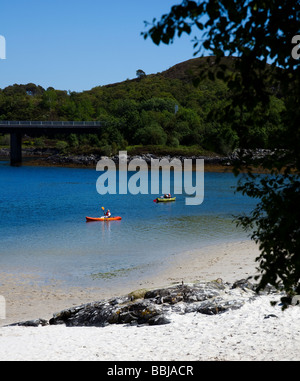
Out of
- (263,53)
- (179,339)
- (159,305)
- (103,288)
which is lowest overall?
(103,288)

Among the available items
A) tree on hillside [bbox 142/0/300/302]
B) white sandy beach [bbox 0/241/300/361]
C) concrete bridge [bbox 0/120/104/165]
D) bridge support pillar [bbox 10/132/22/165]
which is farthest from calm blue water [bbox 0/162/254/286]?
bridge support pillar [bbox 10/132/22/165]

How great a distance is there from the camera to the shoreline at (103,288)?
1664 centimetres

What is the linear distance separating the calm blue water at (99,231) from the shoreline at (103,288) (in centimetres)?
90

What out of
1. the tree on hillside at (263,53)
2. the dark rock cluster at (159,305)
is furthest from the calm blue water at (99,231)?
the dark rock cluster at (159,305)

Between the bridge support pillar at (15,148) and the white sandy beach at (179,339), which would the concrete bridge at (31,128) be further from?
the white sandy beach at (179,339)

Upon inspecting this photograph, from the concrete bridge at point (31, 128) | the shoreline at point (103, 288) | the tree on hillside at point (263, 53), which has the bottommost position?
the shoreline at point (103, 288)

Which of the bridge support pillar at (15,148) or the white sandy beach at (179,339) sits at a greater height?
the bridge support pillar at (15,148)

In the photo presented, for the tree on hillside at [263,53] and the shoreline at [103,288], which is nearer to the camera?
the tree on hillside at [263,53]

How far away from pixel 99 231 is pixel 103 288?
553 inches

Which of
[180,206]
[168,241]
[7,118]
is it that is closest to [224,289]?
[168,241]

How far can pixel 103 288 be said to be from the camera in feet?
63.0

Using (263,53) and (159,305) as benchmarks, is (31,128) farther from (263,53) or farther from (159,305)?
(263,53)

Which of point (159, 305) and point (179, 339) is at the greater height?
point (159, 305)

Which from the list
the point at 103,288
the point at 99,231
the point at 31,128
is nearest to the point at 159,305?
the point at 103,288
